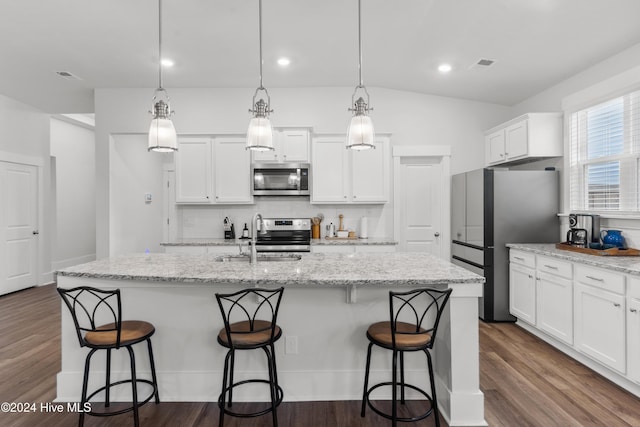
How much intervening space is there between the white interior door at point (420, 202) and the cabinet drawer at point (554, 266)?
1.59 meters

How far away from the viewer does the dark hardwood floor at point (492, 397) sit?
2.20 m

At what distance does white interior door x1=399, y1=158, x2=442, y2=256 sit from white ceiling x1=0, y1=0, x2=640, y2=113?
1035 millimetres

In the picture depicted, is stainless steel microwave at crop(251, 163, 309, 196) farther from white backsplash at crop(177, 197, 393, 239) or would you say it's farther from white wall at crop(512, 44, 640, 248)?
white wall at crop(512, 44, 640, 248)

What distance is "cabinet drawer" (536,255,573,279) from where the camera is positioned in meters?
3.06

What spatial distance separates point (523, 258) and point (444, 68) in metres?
A: 2.21

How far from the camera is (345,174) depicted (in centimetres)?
468

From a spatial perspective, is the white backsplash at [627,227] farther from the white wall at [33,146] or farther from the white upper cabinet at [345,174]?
the white wall at [33,146]

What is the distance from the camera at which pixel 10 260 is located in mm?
5422

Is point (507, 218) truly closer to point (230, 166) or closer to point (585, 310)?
point (585, 310)

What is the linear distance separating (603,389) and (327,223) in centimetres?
325

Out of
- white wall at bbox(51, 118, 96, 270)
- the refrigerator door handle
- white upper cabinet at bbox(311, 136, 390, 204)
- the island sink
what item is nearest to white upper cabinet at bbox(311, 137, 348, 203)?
white upper cabinet at bbox(311, 136, 390, 204)

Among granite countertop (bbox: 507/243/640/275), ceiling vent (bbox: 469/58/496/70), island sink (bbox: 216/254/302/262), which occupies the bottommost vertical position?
granite countertop (bbox: 507/243/640/275)

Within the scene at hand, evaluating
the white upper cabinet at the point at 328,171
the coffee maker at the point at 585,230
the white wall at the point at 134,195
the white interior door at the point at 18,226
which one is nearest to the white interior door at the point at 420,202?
the white upper cabinet at the point at 328,171

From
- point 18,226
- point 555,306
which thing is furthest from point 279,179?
point 18,226
